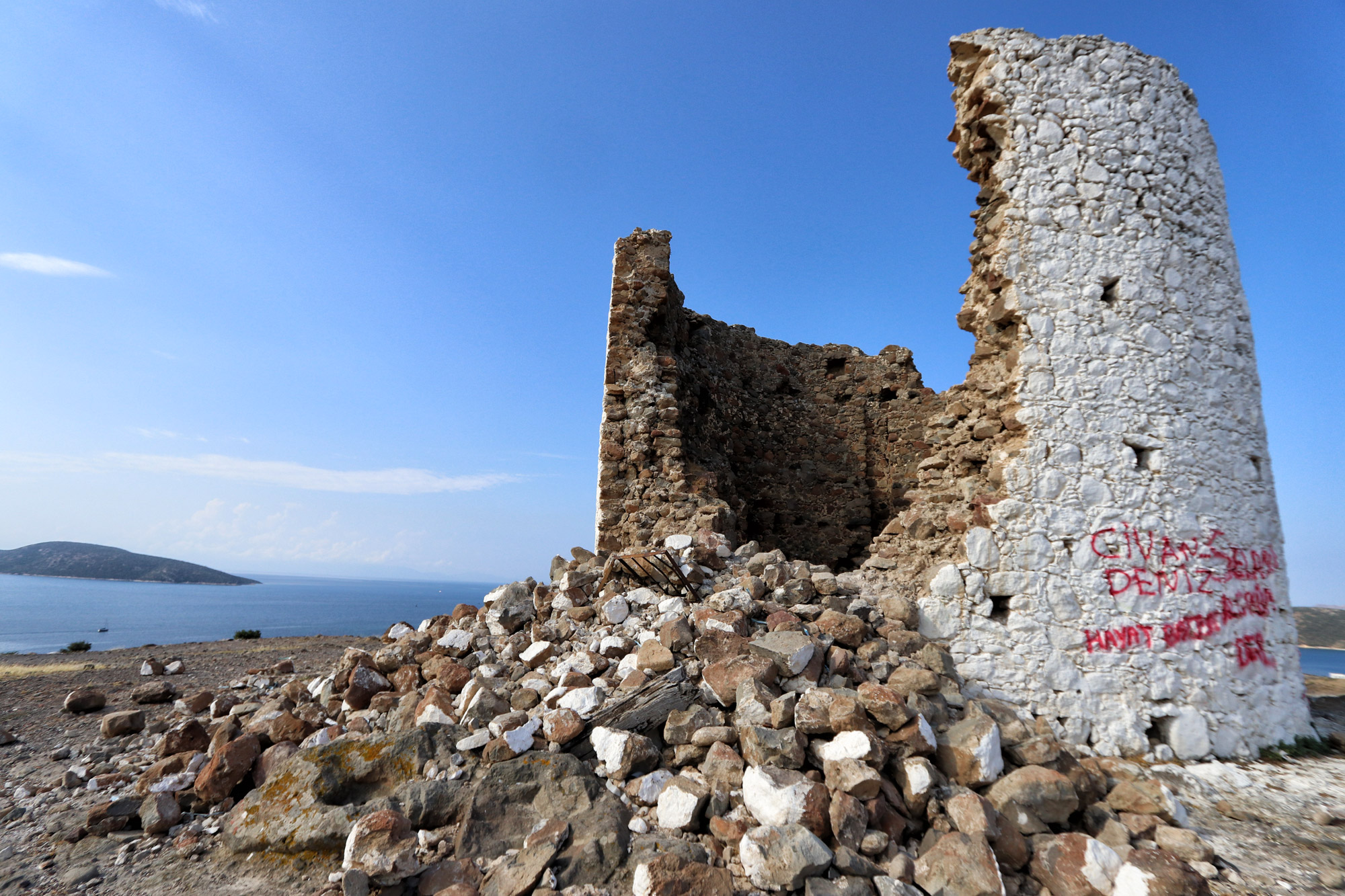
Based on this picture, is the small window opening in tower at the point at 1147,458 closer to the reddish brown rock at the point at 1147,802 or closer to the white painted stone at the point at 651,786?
the reddish brown rock at the point at 1147,802

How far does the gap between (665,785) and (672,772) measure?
6.0 inches

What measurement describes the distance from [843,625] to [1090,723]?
6.42 ft

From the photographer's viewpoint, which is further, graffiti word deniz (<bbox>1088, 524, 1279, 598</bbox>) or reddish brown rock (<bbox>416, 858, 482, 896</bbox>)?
graffiti word deniz (<bbox>1088, 524, 1279, 598</bbox>)

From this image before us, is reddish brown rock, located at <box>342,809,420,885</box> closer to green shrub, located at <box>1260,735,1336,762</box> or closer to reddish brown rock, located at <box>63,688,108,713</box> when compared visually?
reddish brown rock, located at <box>63,688,108,713</box>

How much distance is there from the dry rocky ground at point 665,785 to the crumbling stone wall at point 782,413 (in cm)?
292

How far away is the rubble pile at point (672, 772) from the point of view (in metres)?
2.76

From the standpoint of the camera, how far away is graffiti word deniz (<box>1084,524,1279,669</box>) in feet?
14.4

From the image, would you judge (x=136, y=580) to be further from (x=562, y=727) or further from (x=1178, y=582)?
(x=1178, y=582)

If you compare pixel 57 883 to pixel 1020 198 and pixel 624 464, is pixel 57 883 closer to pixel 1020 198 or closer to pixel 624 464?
pixel 624 464

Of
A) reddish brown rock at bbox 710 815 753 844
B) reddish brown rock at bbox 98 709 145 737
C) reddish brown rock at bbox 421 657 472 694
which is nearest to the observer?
reddish brown rock at bbox 710 815 753 844

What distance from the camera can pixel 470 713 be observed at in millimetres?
3785

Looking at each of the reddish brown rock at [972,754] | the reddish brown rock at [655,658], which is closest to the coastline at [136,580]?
the reddish brown rock at [655,658]

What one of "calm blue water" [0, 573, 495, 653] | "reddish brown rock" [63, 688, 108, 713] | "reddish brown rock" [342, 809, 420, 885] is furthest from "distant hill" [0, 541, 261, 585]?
"reddish brown rock" [342, 809, 420, 885]

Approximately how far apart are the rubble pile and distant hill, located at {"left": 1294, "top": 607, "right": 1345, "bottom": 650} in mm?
2261
